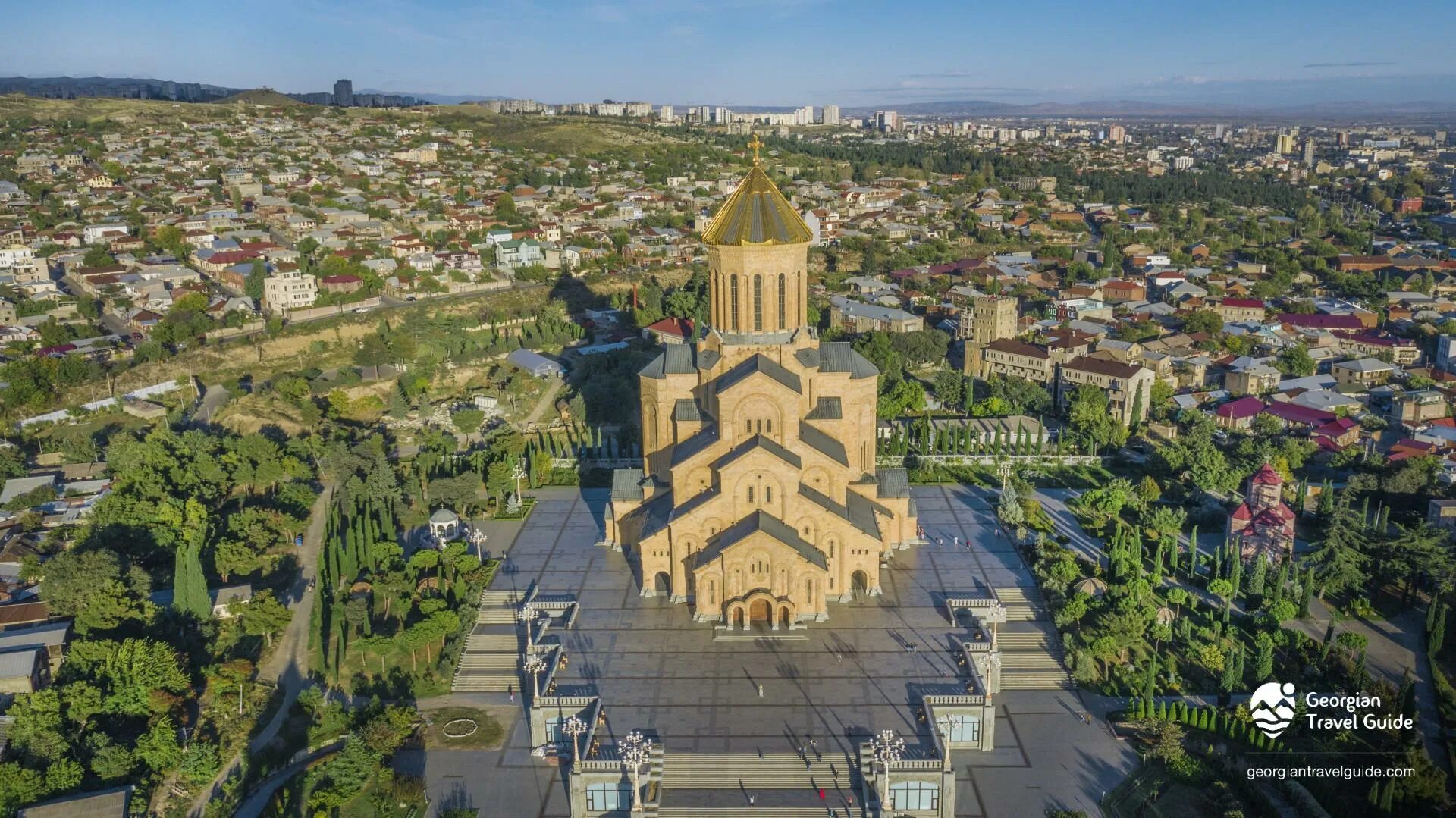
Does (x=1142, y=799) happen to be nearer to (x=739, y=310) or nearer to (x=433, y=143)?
(x=739, y=310)

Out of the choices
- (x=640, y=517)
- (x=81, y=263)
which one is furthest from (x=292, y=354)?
(x=640, y=517)

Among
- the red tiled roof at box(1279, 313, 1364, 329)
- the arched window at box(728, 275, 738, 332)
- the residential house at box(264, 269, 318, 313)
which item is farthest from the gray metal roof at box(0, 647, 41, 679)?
the red tiled roof at box(1279, 313, 1364, 329)

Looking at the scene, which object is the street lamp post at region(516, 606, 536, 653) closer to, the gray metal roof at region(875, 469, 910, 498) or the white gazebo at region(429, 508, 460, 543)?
the white gazebo at region(429, 508, 460, 543)

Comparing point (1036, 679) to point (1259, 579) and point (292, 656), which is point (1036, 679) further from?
point (292, 656)

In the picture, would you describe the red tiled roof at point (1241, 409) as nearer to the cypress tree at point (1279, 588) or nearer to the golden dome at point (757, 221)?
the cypress tree at point (1279, 588)

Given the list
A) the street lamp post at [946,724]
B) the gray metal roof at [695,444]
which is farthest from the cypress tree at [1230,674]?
the gray metal roof at [695,444]

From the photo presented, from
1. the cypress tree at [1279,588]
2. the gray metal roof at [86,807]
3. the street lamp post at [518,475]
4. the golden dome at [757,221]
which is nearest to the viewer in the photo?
the gray metal roof at [86,807]
